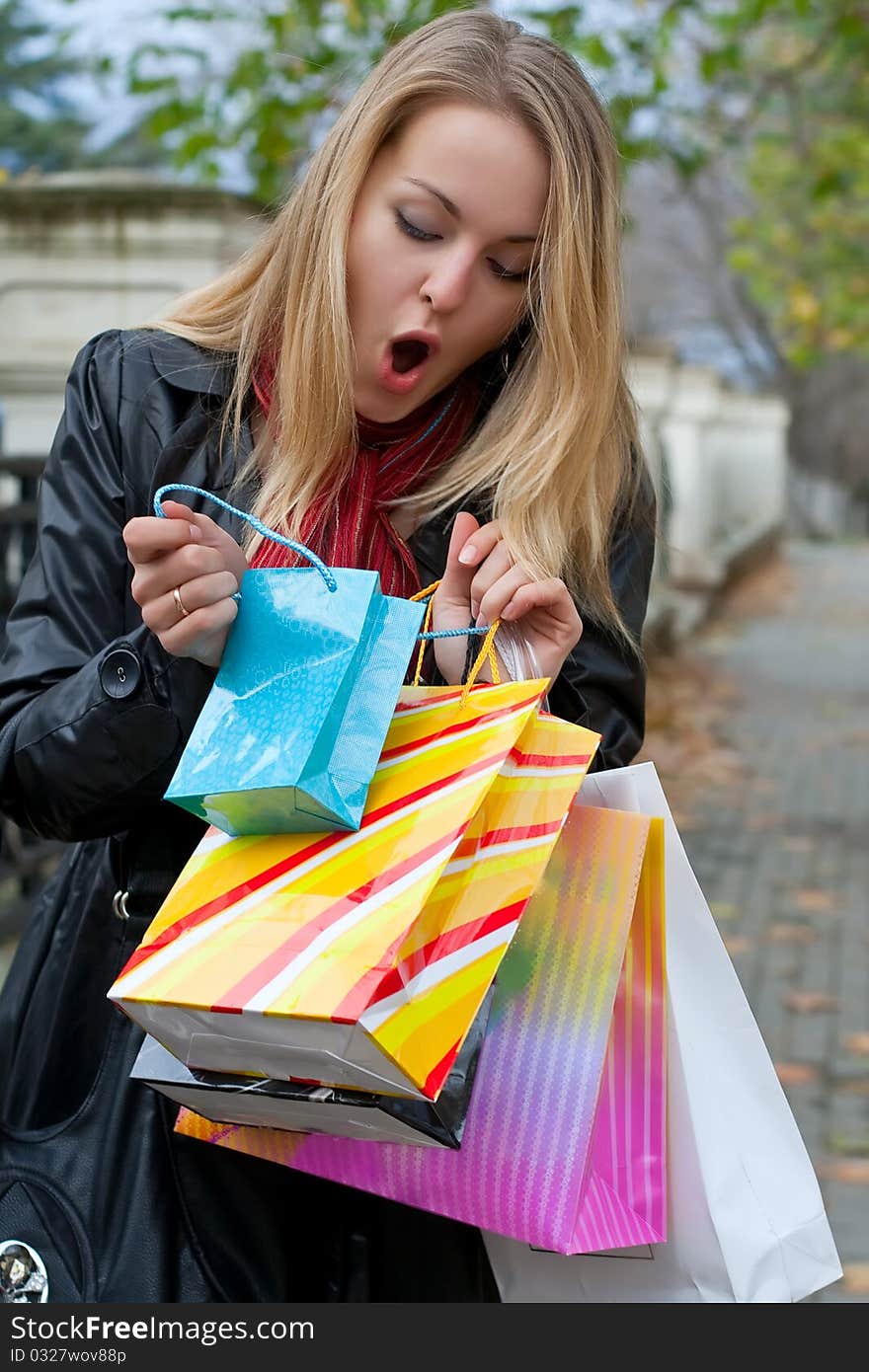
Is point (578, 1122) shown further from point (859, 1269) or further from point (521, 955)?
point (859, 1269)

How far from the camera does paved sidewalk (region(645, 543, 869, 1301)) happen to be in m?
4.76

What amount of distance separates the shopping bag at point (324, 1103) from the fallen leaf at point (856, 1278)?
2469mm

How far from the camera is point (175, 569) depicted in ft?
5.07

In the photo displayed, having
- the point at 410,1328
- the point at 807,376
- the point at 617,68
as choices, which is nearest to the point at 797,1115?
the point at 410,1328

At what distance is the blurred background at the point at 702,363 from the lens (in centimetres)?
516

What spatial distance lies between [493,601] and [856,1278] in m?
2.63

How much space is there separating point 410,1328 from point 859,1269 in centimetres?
237

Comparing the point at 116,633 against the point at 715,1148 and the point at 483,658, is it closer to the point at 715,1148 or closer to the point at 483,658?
the point at 483,658

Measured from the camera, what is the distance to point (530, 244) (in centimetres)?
194

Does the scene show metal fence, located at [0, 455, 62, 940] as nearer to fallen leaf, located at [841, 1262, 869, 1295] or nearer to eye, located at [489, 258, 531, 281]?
fallen leaf, located at [841, 1262, 869, 1295]

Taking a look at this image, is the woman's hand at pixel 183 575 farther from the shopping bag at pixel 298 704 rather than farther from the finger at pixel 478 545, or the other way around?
the finger at pixel 478 545

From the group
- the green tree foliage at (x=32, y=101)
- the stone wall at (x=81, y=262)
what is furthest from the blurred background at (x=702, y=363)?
the green tree foliage at (x=32, y=101)

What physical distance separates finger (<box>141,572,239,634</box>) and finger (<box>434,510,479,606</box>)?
1.02 feet

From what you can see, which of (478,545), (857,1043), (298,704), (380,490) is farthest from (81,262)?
(298,704)
